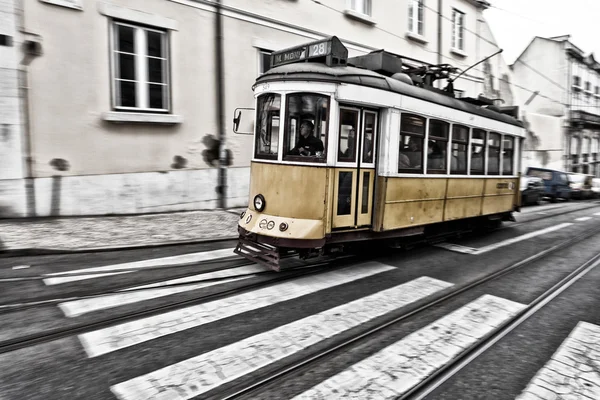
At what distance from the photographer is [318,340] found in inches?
153

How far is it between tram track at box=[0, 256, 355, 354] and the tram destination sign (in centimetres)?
318

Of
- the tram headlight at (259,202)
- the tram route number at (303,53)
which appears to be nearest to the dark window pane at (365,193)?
the tram headlight at (259,202)

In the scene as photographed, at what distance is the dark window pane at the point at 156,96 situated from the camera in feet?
32.4

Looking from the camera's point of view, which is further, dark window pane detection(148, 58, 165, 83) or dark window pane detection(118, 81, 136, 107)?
dark window pane detection(148, 58, 165, 83)

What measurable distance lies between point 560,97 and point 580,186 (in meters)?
16.0

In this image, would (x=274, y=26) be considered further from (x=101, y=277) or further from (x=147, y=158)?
(x=101, y=277)

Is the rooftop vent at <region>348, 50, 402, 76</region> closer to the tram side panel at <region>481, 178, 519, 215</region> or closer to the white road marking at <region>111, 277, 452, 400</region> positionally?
the tram side panel at <region>481, 178, 519, 215</region>

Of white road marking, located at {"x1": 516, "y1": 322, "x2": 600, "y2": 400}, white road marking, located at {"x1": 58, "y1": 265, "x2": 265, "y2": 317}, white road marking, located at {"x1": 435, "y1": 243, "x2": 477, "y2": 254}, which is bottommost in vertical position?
white road marking, located at {"x1": 516, "y1": 322, "x2": 600, "y2": 400}

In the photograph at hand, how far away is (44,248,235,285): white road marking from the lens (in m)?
5.44

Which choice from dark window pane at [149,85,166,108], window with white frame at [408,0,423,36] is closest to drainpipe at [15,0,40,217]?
dark window pane at [149,85,166,108]

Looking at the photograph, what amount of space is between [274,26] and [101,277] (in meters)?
9.28

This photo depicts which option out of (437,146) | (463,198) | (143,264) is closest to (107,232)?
(143,264)

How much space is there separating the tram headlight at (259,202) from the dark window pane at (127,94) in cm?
524

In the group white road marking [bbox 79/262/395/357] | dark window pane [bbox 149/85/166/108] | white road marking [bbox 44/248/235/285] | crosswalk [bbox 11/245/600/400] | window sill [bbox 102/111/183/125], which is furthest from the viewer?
dark window pane [bbox 149/85/166/108]
